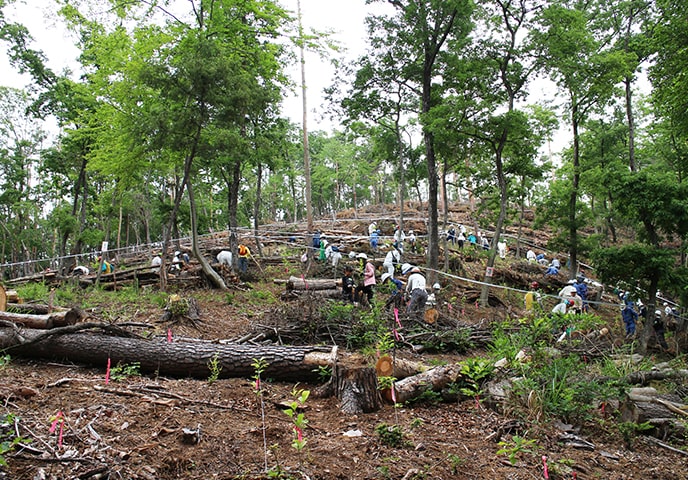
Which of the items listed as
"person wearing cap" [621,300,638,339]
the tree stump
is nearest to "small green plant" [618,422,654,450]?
the tree stump

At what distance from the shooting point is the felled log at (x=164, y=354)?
17.5 ft

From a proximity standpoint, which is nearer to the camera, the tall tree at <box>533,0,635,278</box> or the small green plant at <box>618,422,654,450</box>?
the small green plant at <box>618,422,654,450</box>

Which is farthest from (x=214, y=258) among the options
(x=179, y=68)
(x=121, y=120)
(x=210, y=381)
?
(x=210, y=381)

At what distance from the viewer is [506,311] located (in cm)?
1429

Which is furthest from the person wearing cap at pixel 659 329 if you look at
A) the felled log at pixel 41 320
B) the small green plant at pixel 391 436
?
the felled log at pixel 41 320

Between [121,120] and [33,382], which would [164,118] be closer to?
[121,120]

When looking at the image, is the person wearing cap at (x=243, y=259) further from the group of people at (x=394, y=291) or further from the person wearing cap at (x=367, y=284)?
the person wearing cap at (x=367, y=284)

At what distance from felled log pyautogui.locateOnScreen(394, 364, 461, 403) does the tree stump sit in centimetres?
39

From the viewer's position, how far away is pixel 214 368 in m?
5.33

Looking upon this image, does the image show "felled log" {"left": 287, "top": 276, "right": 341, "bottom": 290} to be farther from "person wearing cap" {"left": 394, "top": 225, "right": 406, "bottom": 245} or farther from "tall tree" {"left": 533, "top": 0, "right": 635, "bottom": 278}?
"tall tree" {"left": 533, "top": 0, "right": 635, "bottom": 278}

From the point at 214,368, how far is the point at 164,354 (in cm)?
74

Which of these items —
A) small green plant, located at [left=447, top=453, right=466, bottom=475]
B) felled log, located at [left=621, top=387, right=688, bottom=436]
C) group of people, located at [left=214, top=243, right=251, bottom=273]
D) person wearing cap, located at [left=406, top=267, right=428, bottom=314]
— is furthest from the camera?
group of people, located at [left=214, top=243, right=251, bottom=273]

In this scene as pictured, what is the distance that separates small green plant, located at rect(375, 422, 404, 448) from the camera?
12.5 feet

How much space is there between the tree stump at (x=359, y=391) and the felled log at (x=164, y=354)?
612 mm
